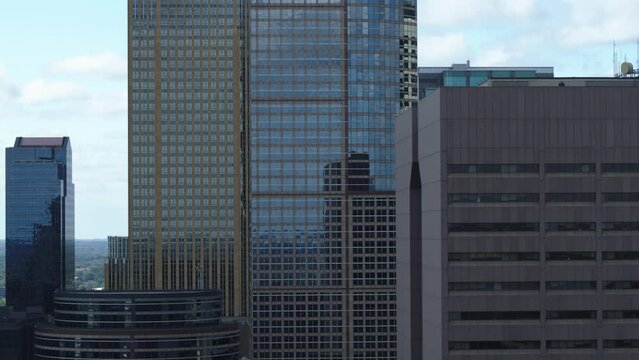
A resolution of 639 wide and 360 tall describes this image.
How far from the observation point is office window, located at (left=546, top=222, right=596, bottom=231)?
131750 millimetres

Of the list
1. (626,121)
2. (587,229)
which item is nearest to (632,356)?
(587,229)

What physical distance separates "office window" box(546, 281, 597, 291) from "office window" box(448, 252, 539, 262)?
3.22m

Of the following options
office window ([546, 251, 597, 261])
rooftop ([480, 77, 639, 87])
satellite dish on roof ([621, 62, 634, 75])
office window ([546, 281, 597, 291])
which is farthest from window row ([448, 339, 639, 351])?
satellite dish on roof ([621, 62, 634, 75])

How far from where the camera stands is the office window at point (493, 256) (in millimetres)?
130375

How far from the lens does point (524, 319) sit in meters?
130

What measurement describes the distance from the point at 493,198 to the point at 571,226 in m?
9.19

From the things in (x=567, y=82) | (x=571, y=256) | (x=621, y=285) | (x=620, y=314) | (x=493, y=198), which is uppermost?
(x=567, y=82)

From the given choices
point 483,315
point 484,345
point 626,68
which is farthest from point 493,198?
point 626,68

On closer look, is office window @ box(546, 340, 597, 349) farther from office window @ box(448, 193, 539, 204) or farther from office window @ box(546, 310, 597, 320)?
office window @ box(448, 193, 539, 204)

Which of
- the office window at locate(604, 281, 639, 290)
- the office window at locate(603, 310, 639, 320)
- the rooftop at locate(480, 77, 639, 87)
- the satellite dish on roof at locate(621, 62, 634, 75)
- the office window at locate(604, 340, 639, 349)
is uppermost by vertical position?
the satellite dish on roof at locate(621, 62, 634, 75)

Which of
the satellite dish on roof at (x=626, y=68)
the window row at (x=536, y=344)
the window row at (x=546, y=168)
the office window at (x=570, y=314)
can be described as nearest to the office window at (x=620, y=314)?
the office window at (x=570, y=314)

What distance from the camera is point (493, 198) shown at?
13150 centimetres

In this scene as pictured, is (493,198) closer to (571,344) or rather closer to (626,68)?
(571,344)

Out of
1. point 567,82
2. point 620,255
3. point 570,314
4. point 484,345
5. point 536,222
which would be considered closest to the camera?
point 484,345
